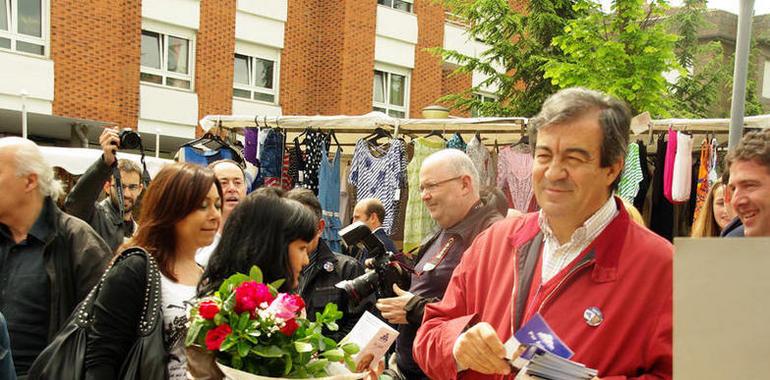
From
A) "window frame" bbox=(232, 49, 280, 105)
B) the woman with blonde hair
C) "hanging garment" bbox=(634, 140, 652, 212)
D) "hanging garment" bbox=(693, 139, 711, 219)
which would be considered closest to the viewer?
the woman with blonde hair

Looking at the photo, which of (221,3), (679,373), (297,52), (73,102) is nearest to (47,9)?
(73,102)

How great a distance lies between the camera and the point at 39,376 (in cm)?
246

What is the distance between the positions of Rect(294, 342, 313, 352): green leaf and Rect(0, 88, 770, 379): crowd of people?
0.25 m

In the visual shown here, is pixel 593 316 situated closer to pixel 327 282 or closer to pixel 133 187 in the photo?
pixel 327 282

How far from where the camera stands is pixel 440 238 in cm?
385

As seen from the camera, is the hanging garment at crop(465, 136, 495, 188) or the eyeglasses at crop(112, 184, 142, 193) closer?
the eyeglasses at crop(112, 184, 142, 193)

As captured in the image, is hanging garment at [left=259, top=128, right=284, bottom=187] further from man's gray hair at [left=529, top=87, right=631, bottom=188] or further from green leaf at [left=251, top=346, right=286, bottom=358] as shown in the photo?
man's gray hair at [left=529, top=87, right=631, bottom=188]

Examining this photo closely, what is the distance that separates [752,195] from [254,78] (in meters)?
17.3

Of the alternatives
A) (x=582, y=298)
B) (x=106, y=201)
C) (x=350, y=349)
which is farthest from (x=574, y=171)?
(x=106, y=201)

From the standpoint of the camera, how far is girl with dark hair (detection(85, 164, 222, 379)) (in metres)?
2.40

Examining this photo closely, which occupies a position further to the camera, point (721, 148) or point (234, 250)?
point (721, 148)

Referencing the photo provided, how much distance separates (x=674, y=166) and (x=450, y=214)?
11.2 feet

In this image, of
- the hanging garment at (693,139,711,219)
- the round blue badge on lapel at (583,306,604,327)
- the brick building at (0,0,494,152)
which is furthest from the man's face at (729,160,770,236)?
the brick building at (0,0,494,152)

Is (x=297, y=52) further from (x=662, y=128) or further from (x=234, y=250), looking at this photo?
(x=234, y=250)
